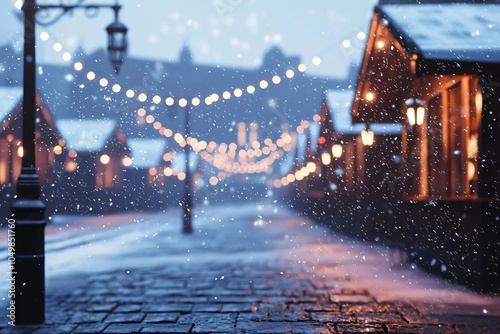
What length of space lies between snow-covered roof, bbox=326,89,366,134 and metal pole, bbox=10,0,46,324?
1797 centimetres

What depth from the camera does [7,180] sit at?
32219 millimetres

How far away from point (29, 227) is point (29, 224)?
0.04m

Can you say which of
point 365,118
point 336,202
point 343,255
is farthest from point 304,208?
point 343,255

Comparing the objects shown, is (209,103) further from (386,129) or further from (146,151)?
(146,151)

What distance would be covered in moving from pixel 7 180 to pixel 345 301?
2585cm

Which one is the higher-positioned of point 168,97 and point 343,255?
point 168,97

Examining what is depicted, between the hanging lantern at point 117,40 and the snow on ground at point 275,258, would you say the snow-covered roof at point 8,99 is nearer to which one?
the snow on ground at point 275,258

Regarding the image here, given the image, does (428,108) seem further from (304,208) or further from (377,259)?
(304,208)

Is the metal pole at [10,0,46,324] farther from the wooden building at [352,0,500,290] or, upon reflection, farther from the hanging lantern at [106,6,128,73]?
the wooden building at [352,0,500,290]

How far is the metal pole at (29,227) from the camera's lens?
8180mm

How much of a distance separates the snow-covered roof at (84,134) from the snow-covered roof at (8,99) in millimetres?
10620

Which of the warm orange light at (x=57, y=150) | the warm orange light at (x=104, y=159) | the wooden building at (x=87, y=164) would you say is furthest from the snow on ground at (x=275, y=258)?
the warm orange light at (x=104, y=159)

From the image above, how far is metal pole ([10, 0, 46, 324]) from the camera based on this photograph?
26.8ft

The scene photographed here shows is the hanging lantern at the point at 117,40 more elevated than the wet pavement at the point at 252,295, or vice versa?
the hanging lantern at the point at 117,40
